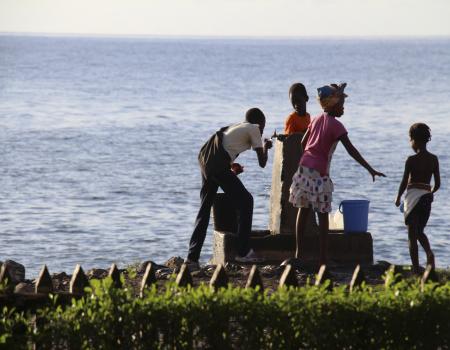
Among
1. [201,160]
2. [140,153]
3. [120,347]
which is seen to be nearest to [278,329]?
[120,347]

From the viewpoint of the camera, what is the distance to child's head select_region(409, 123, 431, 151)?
37.6ft

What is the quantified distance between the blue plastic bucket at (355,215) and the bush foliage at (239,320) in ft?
15.9

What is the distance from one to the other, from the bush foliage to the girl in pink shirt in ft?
12.1

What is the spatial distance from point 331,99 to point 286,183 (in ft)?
4.98

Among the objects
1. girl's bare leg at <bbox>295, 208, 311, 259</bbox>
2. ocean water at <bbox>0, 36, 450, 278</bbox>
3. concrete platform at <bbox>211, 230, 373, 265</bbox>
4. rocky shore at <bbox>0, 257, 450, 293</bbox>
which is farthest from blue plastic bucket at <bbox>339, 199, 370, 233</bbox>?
ocean water at <bbox>0, 36, 450, 278</bbox>

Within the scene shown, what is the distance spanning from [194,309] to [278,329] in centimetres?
50

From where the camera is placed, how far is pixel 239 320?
743cm

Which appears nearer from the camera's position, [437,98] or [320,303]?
[320,303]

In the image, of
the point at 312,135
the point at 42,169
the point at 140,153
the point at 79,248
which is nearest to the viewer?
the point at 312,135

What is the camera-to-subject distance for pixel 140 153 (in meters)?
33.9

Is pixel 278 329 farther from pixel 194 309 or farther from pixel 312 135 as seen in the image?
pixel 312 135

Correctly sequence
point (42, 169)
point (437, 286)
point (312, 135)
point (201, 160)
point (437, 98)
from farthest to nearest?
point (437, 98) → point (42, 169) → point (201, 160) → point (312, 135) → point (437, 286)

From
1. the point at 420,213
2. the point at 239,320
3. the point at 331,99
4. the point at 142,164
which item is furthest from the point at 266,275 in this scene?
the point at 142,164

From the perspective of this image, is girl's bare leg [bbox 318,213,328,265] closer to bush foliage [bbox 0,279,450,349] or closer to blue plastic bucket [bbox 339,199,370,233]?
blue plastic bucket [bbox 339,199,370,233]
